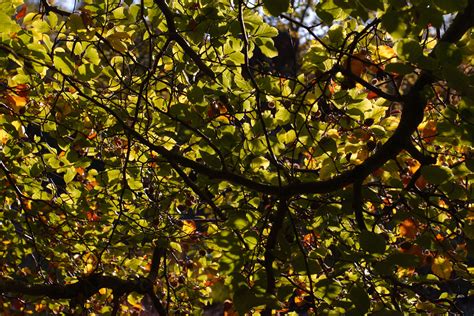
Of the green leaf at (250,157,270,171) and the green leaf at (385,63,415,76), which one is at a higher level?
the green leaf at (250,157,270,171)

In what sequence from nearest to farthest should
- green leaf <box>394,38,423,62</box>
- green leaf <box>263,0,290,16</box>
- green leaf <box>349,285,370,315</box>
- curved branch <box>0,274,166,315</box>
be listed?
1. green leaf <box>394,38,423,62</box>
2. green leaf <box>263,0,290,16</box>
3. green leaf <box>349,285,370,315</box>
4. curved branch <box>0,274,166,315</box>

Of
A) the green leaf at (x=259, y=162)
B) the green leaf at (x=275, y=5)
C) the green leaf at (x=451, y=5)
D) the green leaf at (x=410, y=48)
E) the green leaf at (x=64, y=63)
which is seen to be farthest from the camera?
the green leaf at (x=259, y=162)

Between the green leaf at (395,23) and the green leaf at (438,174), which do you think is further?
the green leaf at (438,174)

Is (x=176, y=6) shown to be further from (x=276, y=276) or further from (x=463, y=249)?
(x=463, y=249)

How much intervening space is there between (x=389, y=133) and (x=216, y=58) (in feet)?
2.92

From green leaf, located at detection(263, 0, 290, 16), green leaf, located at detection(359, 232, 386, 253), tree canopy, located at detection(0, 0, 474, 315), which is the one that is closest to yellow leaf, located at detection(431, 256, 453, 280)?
tree canopy, located at detection(0, 0, 474, 315)

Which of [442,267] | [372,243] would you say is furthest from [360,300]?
[442,267]

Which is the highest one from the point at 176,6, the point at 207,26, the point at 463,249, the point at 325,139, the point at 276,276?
the point at 176,6

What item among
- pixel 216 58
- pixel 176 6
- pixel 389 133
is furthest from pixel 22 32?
pixel 389 133

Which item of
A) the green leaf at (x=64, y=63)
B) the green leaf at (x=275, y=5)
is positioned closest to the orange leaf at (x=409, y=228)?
the green leaf at (x=275, y=5)

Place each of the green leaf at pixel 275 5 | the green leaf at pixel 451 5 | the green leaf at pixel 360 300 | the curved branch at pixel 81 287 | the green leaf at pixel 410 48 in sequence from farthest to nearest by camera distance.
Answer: the curved branch at pixel 81 287, the green leaf at pixel 360 300, the green leaf at pixel 275 5, the green leaf at pixel 410 48, the green leaf at pixel 451 5

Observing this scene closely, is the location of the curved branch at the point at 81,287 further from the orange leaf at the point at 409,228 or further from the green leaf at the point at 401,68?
the green leaf at the point at 401,68

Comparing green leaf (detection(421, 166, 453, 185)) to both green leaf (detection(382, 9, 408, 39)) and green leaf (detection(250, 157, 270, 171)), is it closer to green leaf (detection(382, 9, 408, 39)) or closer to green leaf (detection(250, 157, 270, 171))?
green leaf (detection(382, 9, 408, 39))

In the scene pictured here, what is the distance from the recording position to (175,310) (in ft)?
14.6
